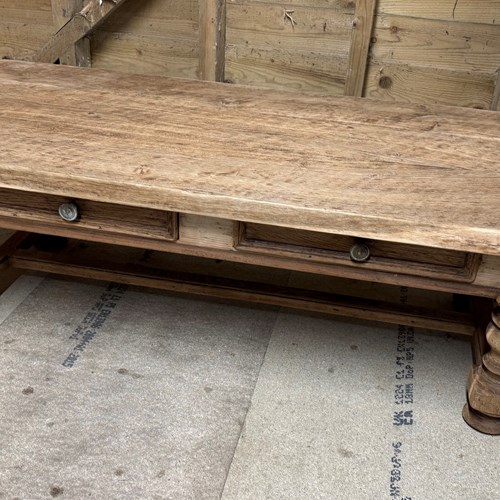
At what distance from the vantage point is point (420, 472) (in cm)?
148

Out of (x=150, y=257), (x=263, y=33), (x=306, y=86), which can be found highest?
(x=263, y=33)

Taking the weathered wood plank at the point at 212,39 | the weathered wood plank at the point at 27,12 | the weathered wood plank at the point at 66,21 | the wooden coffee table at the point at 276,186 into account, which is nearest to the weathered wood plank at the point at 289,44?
the weathered wood plank at the point at 212,39

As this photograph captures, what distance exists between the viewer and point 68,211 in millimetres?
1436

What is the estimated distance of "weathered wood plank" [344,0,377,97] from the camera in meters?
2.46

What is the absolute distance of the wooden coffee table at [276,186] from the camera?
1.28 metres

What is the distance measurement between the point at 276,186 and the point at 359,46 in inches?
55.6

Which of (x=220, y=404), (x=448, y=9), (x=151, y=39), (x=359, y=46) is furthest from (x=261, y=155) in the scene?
(x=151, y=39)

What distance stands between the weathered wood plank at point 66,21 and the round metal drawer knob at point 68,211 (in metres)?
1.52

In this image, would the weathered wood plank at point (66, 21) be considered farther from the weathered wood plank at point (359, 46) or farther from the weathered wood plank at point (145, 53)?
the weathered wood plank at point (359, 46)

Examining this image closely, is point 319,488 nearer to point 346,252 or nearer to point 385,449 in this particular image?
point 385,449

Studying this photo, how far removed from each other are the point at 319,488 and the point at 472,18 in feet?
5.98

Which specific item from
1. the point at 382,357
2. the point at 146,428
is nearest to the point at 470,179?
the point at 382,357

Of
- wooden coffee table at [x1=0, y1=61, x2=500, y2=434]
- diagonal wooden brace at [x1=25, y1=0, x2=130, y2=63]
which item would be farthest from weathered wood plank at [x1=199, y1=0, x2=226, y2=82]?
wooden coffee table at [x1=0, y1=61, x2=500, y2=434]

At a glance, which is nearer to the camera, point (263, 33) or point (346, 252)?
point (346, 252)
